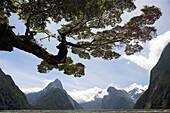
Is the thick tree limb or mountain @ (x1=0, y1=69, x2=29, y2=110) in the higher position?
the thick tree limb

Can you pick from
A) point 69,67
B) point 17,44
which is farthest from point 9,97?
point 17,44

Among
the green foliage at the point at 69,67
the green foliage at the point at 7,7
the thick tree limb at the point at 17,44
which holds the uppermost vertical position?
the green foliage at the point at 7,7

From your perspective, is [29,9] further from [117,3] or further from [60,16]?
[117,3]

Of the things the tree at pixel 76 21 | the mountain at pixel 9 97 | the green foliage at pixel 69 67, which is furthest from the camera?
the mountain at pixel 9 97

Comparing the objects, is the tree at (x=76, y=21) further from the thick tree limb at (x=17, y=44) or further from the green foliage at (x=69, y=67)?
the green foliage at (x=69, y=67)

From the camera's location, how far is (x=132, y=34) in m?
12.3

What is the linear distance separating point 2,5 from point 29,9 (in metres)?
2.11

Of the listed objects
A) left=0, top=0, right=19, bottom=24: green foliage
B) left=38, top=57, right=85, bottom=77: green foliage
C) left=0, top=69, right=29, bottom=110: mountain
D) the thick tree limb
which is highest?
left=0, top=0, right=19, bottom=24: green foliage

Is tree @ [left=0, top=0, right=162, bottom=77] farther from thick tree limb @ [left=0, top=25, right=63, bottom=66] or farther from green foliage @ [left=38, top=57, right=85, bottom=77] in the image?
green foliage @ [left=38, top=57, right=85, bottom=77]

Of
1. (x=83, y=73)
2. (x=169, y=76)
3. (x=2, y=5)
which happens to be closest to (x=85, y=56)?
(x=83, y=73)

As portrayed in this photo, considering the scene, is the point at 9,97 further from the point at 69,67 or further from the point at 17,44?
the point at 17,44

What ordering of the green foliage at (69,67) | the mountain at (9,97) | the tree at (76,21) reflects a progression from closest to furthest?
the tree at (76,21)
the green foliage at (69,67)
the mountain at (9,97)

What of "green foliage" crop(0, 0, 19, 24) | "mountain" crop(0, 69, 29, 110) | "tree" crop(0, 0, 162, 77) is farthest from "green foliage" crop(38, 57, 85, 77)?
"mountain" crop(0, 69, 29, 110)

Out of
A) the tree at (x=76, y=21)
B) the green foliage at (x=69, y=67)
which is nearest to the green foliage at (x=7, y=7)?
the tree at (x=76, y=21)
